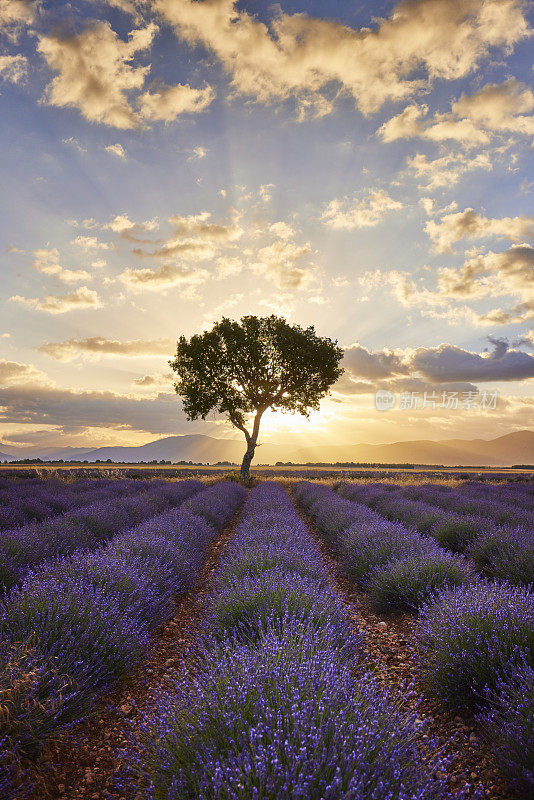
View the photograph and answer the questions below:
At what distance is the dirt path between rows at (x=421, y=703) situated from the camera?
231 cm

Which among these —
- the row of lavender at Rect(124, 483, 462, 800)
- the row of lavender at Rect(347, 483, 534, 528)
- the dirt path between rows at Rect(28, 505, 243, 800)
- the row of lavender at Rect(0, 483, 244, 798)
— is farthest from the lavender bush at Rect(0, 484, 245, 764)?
the row of lavender at Rect(347, 483, 534, 528)

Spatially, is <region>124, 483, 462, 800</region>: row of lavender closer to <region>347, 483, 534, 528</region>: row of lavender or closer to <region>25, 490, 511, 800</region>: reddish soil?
<region>25, 490, 511, 800</region>: reddish soil

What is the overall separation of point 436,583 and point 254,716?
11.8 feet

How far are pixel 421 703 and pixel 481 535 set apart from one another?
4.87 meters

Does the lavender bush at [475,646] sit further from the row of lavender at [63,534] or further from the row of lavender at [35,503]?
the row of lavender at [35,503]

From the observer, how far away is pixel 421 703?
3143mm

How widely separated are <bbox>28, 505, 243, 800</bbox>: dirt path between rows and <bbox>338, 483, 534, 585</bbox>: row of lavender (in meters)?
4.23

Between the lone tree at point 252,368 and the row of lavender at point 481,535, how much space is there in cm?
1235

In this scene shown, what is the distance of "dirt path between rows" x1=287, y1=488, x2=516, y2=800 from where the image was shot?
231 centimetres

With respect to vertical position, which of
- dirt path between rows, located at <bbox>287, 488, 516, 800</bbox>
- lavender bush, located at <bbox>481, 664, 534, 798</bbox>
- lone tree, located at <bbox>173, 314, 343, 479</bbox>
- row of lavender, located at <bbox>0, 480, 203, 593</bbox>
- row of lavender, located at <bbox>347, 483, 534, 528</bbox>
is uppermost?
lone tree, located at <bbox>173, 314, 343, 479</bbox>

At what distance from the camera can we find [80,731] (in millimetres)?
2811

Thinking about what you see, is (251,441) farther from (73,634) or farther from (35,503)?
(73,634)

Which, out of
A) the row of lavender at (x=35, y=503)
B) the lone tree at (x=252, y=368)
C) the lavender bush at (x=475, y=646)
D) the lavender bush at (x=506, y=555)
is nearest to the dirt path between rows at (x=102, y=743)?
the lavender bush at (x=475, y=646)

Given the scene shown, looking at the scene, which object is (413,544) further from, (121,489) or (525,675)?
(121,489)
